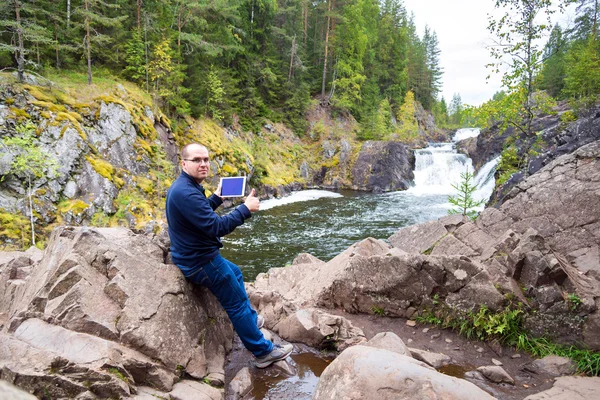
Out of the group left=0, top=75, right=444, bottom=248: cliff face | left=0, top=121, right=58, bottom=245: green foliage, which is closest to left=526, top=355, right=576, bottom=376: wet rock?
left=0, top=75, right=444, bottom=248: cliff face

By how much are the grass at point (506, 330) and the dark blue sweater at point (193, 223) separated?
159 inches

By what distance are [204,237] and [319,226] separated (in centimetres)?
1389

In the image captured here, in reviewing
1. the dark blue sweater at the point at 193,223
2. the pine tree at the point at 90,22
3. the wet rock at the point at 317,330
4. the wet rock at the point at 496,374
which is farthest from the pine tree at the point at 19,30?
the wet rock at the point at 496,374

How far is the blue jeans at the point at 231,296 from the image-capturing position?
12.7 feet

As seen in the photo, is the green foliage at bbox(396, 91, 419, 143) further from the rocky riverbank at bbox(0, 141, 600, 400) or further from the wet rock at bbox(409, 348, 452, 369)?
the wet rock at bbox(409, 348, 452, 369)

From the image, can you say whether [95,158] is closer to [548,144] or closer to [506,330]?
[506,330]

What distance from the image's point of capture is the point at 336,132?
3662cm

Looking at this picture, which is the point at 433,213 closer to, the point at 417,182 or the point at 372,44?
the point at 417,182

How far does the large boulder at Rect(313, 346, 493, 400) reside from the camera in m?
2.88

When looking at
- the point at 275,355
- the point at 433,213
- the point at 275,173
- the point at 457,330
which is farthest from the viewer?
the point at 275,173

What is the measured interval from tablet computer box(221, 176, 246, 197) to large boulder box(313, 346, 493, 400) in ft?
7.50

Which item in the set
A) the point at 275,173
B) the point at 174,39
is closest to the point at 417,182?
the point at 275,173

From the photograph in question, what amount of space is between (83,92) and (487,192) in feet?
81.7

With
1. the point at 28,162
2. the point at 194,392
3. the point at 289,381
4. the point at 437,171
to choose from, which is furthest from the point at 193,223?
the point at 437,171
